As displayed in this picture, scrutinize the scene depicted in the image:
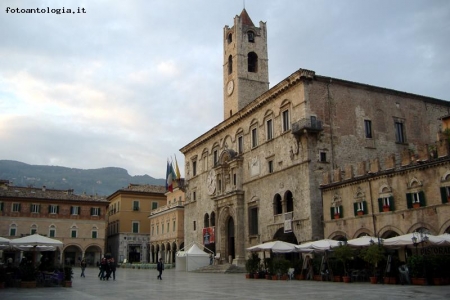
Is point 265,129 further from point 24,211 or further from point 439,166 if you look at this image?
point 24,211

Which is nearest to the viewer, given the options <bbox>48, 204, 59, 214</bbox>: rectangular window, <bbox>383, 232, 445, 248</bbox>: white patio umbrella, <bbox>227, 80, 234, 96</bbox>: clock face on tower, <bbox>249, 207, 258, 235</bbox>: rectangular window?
<bbox>383, 232, 445, 248</bbox>: white patio umbrella

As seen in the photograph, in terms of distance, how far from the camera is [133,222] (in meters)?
68.3

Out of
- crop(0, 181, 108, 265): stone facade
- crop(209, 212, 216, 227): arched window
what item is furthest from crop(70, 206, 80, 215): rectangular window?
crop(209, 212, 216, 227): arched window

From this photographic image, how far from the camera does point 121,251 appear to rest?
66438mm

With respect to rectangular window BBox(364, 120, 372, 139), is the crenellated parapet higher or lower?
lower

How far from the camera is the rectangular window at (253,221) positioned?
3775cm

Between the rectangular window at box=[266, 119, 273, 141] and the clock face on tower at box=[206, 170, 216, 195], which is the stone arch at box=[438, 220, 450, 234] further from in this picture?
the clock face on tower at box=[206, 170, 216, 195]

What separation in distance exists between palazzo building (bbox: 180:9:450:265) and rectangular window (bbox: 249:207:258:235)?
8 centimetres

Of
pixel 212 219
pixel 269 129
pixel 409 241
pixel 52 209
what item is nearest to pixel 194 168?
pixel 212 219

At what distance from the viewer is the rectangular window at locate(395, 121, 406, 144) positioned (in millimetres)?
34656

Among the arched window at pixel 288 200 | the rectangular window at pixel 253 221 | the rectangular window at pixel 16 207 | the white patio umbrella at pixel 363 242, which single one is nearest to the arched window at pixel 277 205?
the arched window at pixel 288 200

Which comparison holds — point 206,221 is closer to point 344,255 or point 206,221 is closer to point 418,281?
point 344,255

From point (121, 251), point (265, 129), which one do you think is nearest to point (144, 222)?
point (121, 251)

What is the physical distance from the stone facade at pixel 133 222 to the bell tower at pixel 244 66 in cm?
2782
